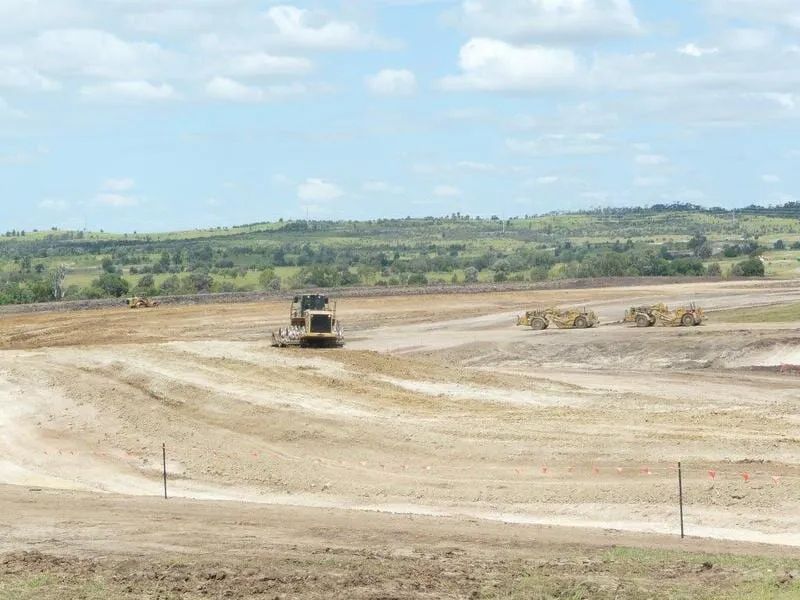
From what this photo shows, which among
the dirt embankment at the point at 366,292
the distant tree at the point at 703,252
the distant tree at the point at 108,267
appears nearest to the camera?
the dirt embankment at the point at 366,292

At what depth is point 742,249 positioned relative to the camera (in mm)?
160750

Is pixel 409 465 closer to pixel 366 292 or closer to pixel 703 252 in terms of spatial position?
pixel 366 292

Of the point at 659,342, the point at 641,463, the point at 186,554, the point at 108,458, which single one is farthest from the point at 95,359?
the point at 186,554

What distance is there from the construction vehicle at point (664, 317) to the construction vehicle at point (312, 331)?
46.0ft

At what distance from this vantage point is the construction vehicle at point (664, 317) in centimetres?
5825

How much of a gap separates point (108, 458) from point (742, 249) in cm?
13823

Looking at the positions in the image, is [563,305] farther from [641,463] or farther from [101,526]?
[101,526]

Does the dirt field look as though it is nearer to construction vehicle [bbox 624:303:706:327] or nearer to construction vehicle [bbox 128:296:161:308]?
construction vehicle [bbox 624:303:706:327]

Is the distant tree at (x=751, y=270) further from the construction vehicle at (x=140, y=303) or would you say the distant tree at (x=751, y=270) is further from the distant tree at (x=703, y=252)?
the construction vehicle at (x=140, y=303)

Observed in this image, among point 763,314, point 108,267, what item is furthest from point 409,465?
point 108,267

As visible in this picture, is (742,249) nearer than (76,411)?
No

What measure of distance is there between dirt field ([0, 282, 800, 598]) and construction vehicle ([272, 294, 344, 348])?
106 inches

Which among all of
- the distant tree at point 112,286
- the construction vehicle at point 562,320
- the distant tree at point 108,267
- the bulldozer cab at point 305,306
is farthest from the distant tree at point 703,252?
the bulldozer cab at point 305,306

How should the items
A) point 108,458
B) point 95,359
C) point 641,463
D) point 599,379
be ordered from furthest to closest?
point 95,359
point 599,379
point 108,458
point 641,463
